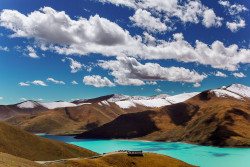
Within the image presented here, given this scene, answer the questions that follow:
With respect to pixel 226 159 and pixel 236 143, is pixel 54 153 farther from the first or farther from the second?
pixel 236 143

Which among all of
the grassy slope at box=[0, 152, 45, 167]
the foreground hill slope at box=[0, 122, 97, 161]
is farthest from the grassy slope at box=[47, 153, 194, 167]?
the foreground hill slope at box=[0, 122, 97, 161]

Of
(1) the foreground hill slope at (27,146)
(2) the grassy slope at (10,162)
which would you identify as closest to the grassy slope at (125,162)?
(2) the grassy slope at (10,162)

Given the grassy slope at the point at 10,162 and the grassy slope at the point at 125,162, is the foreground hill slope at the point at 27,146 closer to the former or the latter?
the grassy slope at the point at 125,162

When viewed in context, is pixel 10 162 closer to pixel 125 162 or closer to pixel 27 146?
pixel 125 162

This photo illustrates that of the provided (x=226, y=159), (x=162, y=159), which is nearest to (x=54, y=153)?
(x=162, y=159)

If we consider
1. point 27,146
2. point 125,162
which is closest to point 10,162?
point 125,162

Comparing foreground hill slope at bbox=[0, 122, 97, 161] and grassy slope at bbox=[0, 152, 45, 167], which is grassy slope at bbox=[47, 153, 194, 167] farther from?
foreground hill slope at bbox=[0, 122, 97, 161]
